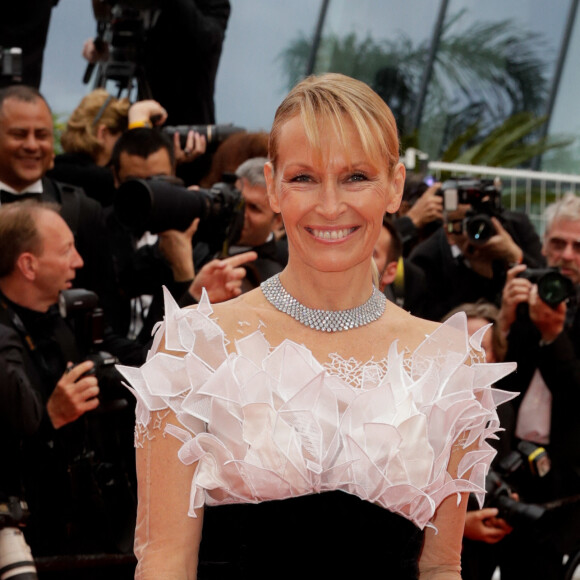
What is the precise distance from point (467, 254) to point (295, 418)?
9.26ft

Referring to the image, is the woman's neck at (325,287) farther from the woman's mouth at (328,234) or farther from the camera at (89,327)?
the camera at (89,327)

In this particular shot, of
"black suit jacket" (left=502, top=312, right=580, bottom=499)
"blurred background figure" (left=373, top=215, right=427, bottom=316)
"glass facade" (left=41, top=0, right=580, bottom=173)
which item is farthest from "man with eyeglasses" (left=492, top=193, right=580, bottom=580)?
"glass facade" (left=41, top=0, right=580, bottom=173)

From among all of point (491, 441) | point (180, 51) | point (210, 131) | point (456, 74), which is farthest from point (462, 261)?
point (456, 74)

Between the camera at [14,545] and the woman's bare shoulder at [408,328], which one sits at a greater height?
the woman's bare shoulder at [408,328]

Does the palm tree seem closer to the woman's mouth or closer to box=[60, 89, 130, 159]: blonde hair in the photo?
box=[60, 89, 130, 159]: blonde hair

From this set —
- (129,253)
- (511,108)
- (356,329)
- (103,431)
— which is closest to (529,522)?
(103,431)

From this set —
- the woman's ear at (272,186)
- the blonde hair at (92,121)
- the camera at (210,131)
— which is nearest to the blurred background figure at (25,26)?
the blonde hair at (92,121)

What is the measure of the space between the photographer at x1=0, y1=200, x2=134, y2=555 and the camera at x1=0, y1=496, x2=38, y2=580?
0.07 meters

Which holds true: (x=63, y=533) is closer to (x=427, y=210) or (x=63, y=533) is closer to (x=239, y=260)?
(x=239, y=260)

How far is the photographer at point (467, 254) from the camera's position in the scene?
173 inches

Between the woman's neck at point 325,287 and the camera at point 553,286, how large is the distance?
220 centimetres

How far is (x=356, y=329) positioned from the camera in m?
1.96

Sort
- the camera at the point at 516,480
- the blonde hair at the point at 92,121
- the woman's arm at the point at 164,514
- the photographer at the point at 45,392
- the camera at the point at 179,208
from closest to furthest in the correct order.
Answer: the woman's arm at the point at 164,514 → the photographer at the point at 45,392 → the camera at the point at 179,208 → the camera at the point at 516,480 → the blonde hair at the point at 92,121

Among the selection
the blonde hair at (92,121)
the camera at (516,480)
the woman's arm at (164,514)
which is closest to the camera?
→ the woman's arm at (164,514)
